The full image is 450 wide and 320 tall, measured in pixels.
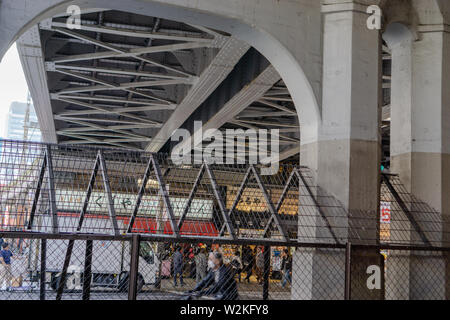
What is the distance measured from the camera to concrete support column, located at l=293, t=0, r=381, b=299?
8.47 meters

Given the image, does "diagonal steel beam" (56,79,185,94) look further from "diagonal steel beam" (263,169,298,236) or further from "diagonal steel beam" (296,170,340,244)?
"diagonal steel beam" (263,169,298,236)

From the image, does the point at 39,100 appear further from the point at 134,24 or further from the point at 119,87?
the point at 134,24

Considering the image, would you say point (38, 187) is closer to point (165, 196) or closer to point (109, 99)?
point (165, 196)

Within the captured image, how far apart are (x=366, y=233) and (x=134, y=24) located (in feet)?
26.6

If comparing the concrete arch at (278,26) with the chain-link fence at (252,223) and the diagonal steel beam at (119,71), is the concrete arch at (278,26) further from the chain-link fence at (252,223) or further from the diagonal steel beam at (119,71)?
the diagonal steel beam at (119,71)

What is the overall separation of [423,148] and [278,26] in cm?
344

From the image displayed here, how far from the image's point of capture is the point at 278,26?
891 centimetres

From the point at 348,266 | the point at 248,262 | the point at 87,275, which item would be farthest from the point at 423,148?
the point at 248,262

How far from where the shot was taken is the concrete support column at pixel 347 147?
8.47 metres

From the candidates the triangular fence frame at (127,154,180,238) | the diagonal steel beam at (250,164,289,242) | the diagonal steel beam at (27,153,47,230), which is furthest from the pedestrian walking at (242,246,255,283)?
the diagonal steel beam at (27,153,47,230)

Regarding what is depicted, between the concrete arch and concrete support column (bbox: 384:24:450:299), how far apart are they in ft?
6.48

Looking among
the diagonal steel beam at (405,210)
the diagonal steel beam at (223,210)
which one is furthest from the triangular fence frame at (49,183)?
the diagonal steel beam at (405,210)

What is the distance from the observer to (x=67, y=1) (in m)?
8.01
